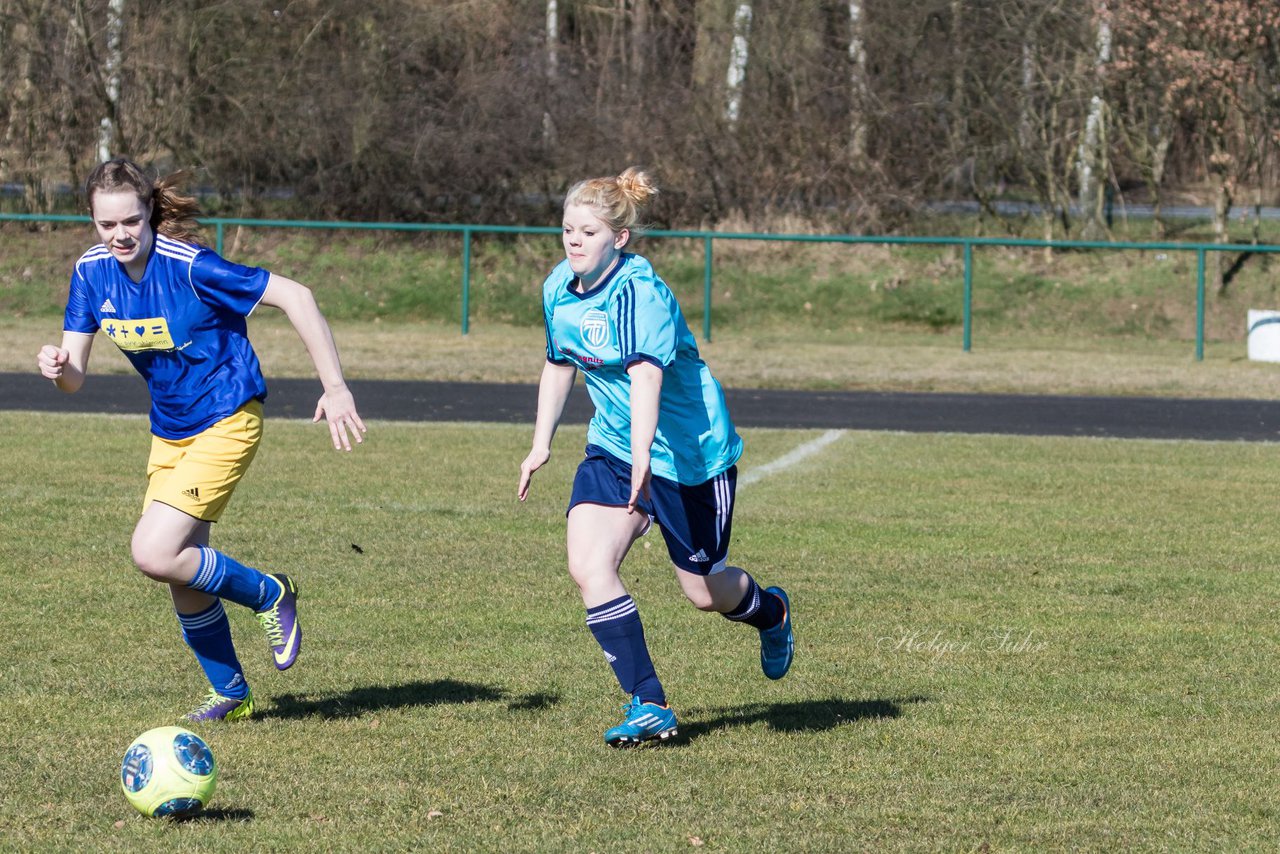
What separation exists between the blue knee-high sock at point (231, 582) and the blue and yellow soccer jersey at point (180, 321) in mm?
420

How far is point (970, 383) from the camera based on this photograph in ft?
63.8

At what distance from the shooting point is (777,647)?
19.7 ft

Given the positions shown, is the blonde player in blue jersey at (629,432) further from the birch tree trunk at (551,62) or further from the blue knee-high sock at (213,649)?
the birch tree trunk at (551,62)

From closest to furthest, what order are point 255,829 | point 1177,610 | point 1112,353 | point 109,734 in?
point 255,829 → point 109,734 → point 1177,610 → point 1112,353

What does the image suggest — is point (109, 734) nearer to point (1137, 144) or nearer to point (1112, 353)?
point (1112, 353)

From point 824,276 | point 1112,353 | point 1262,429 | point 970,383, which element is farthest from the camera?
point 824,276

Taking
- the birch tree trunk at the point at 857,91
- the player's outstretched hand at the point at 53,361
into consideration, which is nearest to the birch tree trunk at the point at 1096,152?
the birch tree trunk at the point at 857,91

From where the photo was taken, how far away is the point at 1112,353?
22969mm

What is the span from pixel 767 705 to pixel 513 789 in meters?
1.37

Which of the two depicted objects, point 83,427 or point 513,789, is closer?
point 513,789

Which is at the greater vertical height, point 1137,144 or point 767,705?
point 1137,144

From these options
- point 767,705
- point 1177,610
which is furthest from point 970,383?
point 767,705

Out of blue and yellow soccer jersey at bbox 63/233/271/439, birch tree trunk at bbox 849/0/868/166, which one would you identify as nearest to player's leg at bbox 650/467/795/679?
blue and yellow soccer jersey at bbox 63/233/271/439

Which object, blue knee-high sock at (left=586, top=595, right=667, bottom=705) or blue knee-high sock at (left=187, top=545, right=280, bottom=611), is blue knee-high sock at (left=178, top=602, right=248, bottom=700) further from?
blue knee-high sock at (left=586, top=595, right=667, bottom=705)
